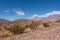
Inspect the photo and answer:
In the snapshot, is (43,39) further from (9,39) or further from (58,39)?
(9,39)

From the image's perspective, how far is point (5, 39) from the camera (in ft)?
44.8

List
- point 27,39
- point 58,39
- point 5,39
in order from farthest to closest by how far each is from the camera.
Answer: point 5,39, point 27,39, point 58,39

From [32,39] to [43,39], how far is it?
0.88m

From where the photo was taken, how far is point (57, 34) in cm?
1317

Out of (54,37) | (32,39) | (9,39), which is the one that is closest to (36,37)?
(32,39)

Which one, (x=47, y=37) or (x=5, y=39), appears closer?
(x=47, y=37)

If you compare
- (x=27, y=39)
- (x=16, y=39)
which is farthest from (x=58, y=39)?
(x=16, y=39)

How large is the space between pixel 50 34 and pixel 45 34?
0.43 m

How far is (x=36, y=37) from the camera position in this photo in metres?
13.0

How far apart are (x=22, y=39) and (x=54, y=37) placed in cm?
259

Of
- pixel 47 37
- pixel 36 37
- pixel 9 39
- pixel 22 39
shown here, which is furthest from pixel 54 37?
pixel 9 39

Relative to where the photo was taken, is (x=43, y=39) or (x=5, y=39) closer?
(x=43, y=39)

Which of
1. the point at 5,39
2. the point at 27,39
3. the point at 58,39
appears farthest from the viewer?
the point at 5,39

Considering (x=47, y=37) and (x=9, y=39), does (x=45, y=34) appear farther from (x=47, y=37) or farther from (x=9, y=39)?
(x=9, y=39)
